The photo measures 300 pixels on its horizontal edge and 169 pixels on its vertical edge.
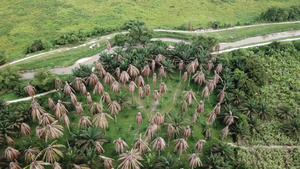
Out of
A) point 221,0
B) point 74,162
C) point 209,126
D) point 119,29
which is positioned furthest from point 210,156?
point 221,0

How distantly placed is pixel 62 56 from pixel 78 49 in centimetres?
240

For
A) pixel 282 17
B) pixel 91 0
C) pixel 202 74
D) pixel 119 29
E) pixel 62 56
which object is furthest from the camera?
pixel 91 0

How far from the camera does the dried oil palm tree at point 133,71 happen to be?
2593 cm

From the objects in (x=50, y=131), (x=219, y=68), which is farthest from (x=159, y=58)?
(x=50, y=131)

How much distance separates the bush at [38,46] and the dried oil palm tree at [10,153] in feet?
58.7

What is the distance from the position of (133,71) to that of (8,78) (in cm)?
1294

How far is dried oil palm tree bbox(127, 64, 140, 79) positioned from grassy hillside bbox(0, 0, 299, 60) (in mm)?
14885

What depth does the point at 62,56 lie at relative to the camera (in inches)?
1273

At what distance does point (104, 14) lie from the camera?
41.4 meters

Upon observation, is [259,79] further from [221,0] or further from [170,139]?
[221,0]

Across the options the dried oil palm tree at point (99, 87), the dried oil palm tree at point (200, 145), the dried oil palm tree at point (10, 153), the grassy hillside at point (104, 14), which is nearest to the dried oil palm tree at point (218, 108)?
the dried oil palm tree at point (200, 145)

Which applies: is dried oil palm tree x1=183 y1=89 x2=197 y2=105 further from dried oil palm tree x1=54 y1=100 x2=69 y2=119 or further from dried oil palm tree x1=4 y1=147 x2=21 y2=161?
dried oil palm tree x1=4 y1=147 x2=21 y2=161

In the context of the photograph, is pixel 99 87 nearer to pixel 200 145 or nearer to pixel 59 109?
pixel 59 109

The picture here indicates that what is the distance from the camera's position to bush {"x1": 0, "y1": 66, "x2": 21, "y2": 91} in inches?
1054
